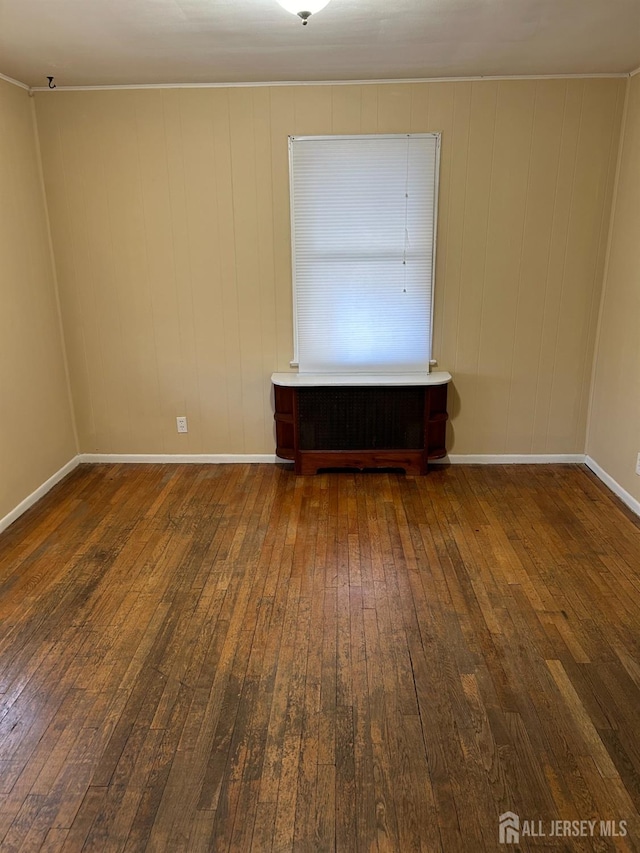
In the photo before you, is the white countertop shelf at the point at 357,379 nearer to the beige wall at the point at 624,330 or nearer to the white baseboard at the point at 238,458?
the white baseboard at the point at 238,458

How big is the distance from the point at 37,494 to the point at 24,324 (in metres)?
1.09

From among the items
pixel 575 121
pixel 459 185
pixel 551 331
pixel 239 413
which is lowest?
pixel 239 413

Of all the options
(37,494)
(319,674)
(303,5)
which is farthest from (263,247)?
(319,674)

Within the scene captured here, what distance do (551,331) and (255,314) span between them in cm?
204

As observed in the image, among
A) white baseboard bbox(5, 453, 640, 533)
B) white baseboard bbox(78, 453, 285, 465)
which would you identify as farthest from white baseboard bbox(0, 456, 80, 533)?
white baseboard bbox(78, 453, 285, 465)

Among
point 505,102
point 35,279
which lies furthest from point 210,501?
point 505,102

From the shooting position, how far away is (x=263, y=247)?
3812 millimetres

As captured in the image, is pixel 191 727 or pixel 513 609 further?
pixel 513 609

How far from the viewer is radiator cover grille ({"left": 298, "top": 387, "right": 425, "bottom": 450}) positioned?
3.83 m

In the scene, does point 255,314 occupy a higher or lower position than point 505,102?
lower

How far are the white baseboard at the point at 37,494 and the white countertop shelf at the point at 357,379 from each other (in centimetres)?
163

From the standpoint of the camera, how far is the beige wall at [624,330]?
3381mm

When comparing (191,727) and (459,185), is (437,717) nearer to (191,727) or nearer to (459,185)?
(191,727)

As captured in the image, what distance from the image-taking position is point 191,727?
1909mm
